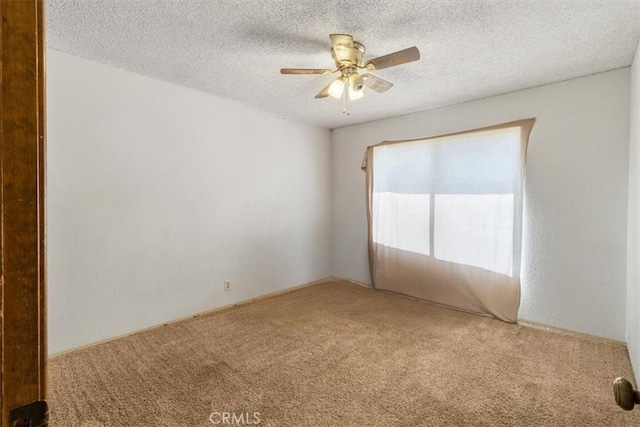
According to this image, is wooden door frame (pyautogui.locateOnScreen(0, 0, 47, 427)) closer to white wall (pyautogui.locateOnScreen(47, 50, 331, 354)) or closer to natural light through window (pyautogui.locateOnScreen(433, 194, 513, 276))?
white wall (pyautogui.locateOnScreen(47, 50, 331, 354))

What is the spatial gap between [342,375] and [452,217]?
6.96 feet

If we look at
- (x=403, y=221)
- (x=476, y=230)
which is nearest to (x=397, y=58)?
(x=476, y=230)

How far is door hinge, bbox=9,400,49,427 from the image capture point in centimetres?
46

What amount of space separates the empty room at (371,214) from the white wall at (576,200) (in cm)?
2

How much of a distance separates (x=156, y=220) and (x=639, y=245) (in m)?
3.67

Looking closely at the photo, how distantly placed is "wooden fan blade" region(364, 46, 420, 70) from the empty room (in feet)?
0.04

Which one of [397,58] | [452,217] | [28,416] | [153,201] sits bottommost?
[28,416]

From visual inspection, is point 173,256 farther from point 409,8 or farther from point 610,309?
point 610,309

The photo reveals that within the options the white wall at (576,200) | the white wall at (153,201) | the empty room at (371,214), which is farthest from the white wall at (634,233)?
the white wall at (153,201)

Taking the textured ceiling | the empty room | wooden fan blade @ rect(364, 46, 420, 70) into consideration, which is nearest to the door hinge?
the empty room

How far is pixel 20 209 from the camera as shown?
460mm

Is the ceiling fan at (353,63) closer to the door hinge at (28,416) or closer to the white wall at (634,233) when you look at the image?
the white wall at (634,233)

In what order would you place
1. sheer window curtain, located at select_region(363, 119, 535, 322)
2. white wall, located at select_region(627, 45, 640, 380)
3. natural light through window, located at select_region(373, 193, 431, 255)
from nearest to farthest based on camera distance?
white wall, located at select_region(627, 45, 640, 380) → sheer window curtain, located at select_region(363, 119, 535, 322) → natural light through window, located at select_region(373, 193, 431, 255)

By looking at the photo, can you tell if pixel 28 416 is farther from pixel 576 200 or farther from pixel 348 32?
pixel 576 200
